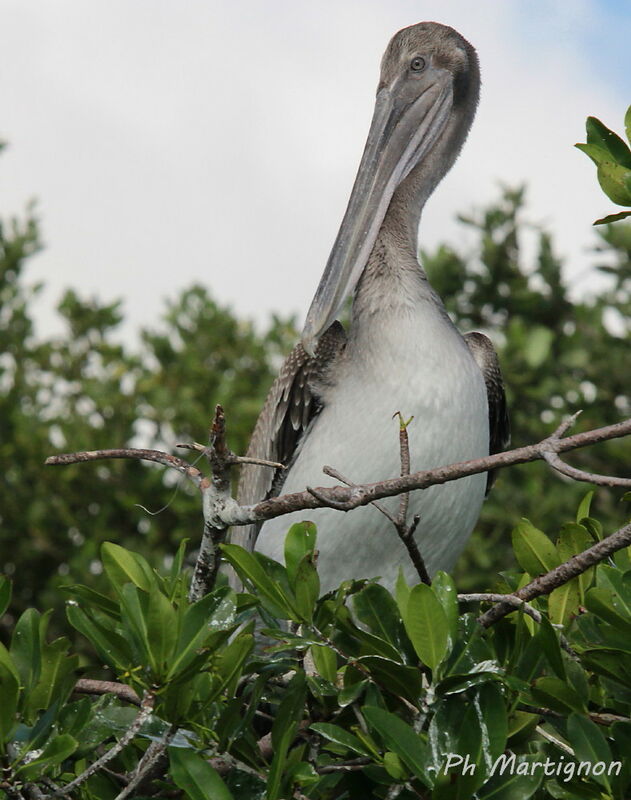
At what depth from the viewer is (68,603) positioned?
2205mm

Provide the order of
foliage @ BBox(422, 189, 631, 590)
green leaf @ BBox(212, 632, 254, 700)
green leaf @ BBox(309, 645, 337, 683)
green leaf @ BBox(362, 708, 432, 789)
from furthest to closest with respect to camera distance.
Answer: foliage @ BBox(422, 189, 631, 590) → green leaf @ BBox(309, 645, 337, 683) → green leaf @ BBox(212, 632, 254, 700) → green leaf @ BBox(362, 708, 432, 789)

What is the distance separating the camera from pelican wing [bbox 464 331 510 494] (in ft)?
14.6

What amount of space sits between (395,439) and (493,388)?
920mm

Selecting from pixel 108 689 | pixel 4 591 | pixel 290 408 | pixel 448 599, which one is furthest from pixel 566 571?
pixel 290 408

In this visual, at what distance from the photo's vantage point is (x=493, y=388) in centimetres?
448

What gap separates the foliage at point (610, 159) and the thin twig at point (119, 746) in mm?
1313

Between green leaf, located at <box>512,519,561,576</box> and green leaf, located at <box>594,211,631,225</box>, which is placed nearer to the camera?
green leaf, located at <box>594,211,631,225</box>

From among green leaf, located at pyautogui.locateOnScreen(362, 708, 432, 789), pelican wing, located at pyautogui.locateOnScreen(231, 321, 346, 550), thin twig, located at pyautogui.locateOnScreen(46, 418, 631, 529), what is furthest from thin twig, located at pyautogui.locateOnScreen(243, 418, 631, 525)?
pelican wing, located at pyautogui.locateOnScreen(231, 321, 346, 550)

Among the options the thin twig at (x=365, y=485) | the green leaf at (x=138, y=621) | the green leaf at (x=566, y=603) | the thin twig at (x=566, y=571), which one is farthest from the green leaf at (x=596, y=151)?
the green leaf at (x=138, y=621)

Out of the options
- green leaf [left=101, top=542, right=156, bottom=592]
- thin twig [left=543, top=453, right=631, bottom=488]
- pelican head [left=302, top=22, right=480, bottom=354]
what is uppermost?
pelican head [left=302, top=22, right=480, bottom=354]

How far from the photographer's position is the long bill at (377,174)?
12.7 feet

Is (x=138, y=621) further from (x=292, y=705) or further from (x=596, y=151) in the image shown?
(x=596, y=151)

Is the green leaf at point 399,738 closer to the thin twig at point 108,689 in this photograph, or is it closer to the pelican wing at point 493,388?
the thin twig at point 108,689

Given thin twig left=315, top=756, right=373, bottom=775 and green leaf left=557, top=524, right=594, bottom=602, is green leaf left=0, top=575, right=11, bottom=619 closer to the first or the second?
thin twig left=315, top=756, right=373, bottom=775
